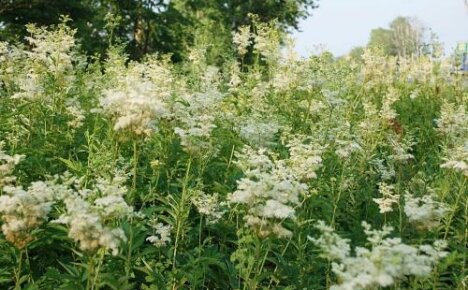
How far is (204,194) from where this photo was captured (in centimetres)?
475

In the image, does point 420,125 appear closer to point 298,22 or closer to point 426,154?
point 426,154

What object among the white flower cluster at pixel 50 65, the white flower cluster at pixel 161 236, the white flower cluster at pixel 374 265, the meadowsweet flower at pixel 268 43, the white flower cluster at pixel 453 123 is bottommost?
the white flower cluster at pixel 161 236

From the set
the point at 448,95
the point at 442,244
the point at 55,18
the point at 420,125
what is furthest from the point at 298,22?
the point at 442,244

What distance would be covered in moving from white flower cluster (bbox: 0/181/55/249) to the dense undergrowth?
0.04 feet

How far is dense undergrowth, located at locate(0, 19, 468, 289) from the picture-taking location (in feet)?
11.1

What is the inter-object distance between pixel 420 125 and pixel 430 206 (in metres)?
5.74

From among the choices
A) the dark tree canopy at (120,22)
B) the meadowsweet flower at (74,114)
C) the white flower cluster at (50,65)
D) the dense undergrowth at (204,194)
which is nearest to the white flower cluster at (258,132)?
the dense undergrowth at (204,194)

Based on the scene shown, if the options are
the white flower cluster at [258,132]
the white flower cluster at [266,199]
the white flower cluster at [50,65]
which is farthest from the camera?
the white flower cluster at [50,65]

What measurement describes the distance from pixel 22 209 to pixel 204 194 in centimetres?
180

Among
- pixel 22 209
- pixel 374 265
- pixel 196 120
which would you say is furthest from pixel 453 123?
pixel 22 209

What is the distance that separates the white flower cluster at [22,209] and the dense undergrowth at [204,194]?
0.01m

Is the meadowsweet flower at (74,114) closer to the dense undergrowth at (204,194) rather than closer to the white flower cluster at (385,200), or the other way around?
the dense undergrowth at (204,194)

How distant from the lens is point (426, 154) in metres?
8.29

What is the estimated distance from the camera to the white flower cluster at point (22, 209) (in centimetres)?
330
